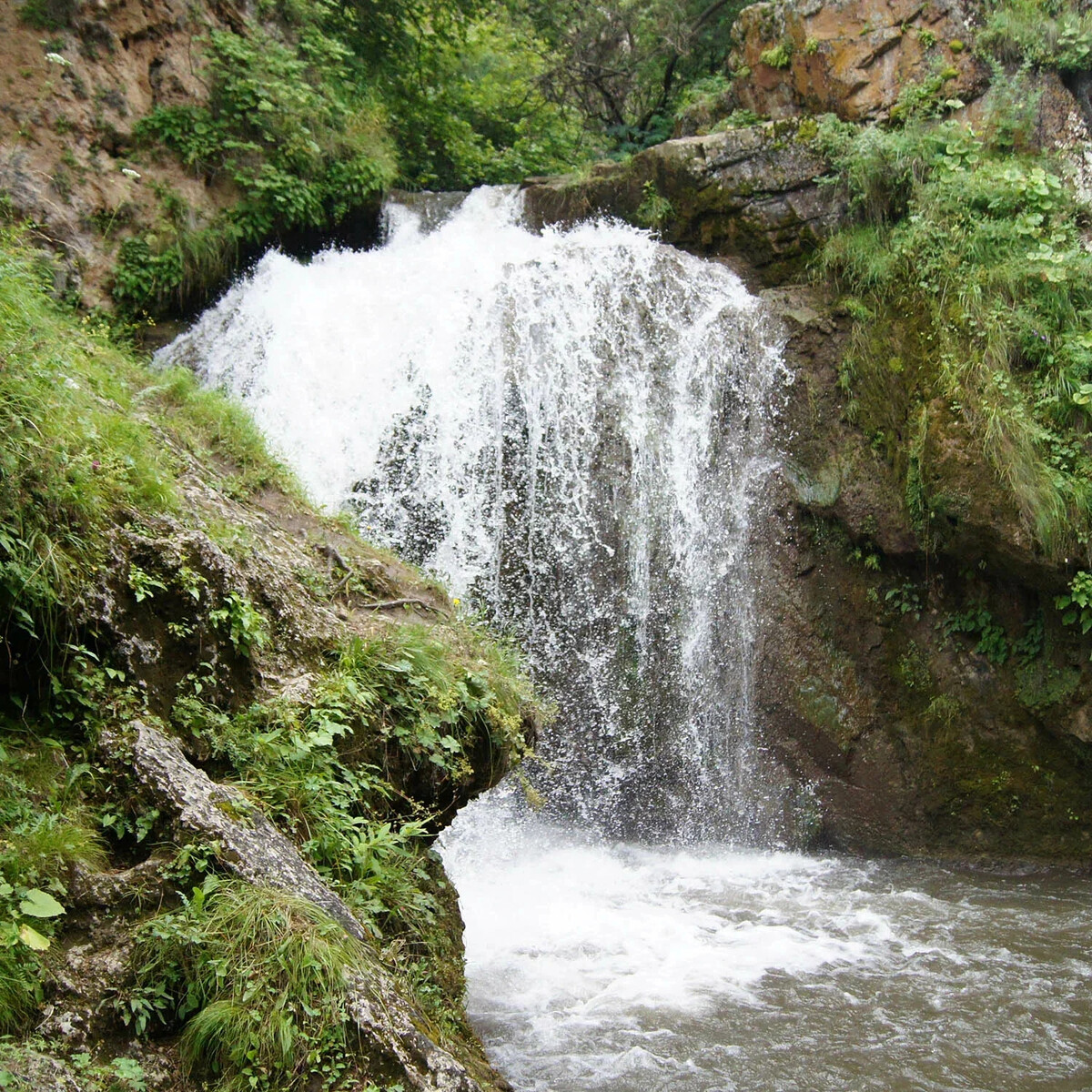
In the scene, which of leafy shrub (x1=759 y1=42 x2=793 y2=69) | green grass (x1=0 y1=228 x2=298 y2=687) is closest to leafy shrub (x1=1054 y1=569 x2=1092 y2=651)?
green grass (x1=0 y1=228 x2=298 y2=687)

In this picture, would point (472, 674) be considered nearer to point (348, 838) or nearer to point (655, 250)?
point (348, 838)

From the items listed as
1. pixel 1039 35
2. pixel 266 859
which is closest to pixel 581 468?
pixel 266 859

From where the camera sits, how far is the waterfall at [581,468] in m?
7.97

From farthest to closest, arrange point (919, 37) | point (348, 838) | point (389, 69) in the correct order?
1. point (389, 69)
2. point (919, 37)
3. point (348, 838)

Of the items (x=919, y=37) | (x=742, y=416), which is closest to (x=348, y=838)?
(x=742, y=416)

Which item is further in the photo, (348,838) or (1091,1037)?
(1091,1037)

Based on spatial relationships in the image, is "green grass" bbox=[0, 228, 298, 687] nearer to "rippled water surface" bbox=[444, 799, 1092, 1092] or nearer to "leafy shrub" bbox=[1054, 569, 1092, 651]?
"rippled water surface" bbox=[444, 799, 1092, 1092]

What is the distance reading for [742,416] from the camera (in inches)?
340

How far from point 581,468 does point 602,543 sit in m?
0.68

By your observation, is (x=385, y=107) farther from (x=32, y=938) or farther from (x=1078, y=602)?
(x=32, y=938)

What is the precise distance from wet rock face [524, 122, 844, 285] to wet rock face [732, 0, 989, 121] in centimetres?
84

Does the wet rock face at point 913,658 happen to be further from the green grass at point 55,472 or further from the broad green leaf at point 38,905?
the broad green leaf at point 38,905

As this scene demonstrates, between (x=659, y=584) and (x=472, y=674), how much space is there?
13.0 ft

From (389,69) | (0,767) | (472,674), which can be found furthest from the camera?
(389,69)
